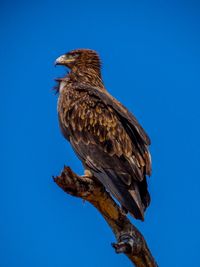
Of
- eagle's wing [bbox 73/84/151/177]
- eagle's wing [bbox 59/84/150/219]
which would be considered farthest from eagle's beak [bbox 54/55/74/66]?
eagle's wing [bbox 73/84/151/177]

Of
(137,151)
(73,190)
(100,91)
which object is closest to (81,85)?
(100,91)

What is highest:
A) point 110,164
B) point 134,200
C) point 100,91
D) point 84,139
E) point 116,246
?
point 100,91

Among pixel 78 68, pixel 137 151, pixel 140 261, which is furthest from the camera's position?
pixel 78 68

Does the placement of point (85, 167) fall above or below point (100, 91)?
below

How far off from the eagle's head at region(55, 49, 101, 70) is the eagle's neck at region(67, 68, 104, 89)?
8 cm

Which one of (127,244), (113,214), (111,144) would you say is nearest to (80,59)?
(111,144)

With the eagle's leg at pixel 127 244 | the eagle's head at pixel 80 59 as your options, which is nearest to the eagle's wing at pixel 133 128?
the eagle's leg at pixel 127 244

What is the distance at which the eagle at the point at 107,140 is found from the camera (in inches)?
317

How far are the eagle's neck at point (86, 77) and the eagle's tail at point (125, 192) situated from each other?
2.20 m

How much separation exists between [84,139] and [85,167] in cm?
40

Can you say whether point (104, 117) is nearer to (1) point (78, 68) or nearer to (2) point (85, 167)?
(2) point (85, 167)

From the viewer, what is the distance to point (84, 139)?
29.1 ft

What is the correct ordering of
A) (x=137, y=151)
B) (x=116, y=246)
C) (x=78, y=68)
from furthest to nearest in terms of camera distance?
(x=78, y=68), (x=137, y=151), (x=116, y=246)

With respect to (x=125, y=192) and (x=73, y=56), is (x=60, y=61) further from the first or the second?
(x=125, y=192)
